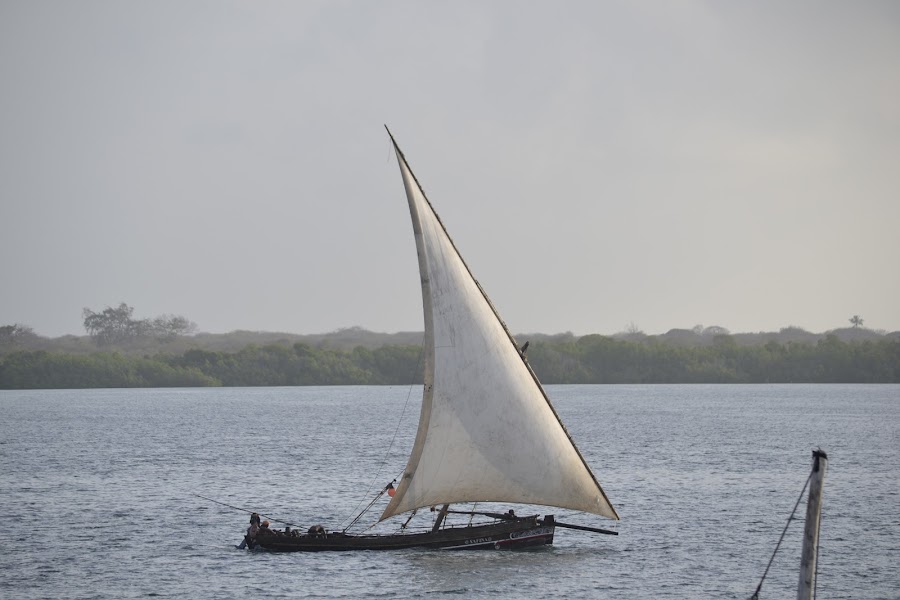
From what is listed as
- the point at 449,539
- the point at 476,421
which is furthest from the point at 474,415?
the point at 449,539

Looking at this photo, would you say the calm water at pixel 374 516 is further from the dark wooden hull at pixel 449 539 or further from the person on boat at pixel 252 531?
the person on boat at pixel 252 531

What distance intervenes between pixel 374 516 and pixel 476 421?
20.7m

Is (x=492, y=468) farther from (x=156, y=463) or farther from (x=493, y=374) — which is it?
(x=156, y=463)

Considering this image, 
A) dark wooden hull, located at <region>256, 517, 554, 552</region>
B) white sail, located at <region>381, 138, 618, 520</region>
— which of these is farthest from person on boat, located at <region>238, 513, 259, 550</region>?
white sail, located at <region>381, 138, 618, 520</region>

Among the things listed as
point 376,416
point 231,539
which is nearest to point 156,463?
point 231,539

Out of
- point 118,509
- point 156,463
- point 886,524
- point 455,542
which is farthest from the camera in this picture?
point 156,463

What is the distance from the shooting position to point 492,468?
4766 cm

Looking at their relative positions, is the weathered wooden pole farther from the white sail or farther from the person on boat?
the person on boat

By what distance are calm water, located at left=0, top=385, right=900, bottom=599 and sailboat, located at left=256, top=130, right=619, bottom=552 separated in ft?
11.3

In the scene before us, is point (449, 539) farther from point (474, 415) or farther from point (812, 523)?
point (812, 523)

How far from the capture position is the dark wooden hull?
5016 centimetres

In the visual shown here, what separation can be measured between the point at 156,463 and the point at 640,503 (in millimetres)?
44398

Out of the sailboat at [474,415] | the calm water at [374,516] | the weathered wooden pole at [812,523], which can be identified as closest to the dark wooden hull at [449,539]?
the calm water at [374,516]

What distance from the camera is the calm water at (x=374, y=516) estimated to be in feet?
157
